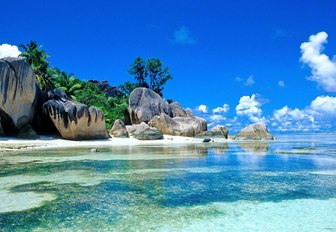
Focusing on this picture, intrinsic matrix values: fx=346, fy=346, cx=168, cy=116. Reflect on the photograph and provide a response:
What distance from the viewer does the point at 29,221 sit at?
6676 mm

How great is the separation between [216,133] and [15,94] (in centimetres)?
2539

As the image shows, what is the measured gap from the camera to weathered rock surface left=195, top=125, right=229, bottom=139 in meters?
43.2

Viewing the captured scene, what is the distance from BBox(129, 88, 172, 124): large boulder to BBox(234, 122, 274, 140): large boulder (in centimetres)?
1017

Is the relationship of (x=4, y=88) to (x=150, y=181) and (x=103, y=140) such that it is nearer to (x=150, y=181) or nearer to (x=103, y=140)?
(x=103, y=140)

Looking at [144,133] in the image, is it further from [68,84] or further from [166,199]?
[166,199]

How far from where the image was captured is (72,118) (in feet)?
95.9

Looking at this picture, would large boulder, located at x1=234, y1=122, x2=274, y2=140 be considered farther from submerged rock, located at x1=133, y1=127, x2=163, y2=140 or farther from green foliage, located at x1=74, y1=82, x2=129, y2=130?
green foliage, located at x1=74, y1=82, x2=129, y2=130

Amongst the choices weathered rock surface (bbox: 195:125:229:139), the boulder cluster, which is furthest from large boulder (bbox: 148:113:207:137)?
weathered rock surface (bbox: 195:125:229:139)

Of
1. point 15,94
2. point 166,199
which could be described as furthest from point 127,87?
point 166,199

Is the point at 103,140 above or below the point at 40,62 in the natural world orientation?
below

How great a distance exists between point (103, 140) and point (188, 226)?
2679cm

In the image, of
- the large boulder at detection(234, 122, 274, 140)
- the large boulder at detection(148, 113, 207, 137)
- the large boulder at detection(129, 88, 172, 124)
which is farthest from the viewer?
the large boulder at detection(234, 122, 274, 140)

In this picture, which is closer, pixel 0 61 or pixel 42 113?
pixel 0 61

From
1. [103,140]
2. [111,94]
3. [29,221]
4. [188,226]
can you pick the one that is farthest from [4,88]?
[111,94]
